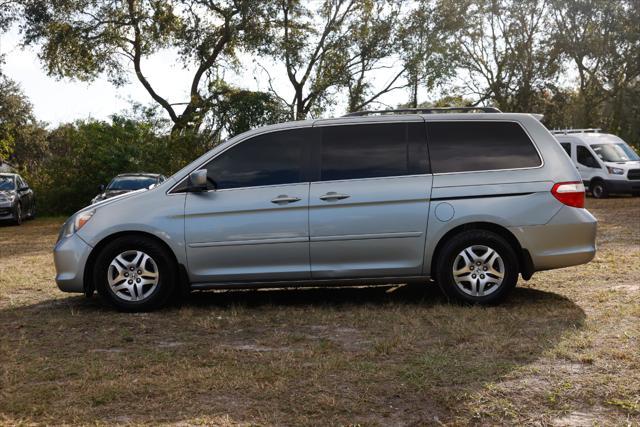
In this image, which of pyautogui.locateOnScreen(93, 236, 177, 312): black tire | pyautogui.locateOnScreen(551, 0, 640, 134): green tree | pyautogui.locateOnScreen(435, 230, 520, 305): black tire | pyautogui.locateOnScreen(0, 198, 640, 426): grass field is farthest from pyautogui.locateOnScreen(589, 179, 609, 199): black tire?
pyautogui.locateOnScreen(93, 236, 177, 312): black tire

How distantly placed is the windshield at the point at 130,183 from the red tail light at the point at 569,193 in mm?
14232

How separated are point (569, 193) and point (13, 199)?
62.9 feet

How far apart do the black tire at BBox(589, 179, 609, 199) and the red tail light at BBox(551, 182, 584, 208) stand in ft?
Result: 62.4

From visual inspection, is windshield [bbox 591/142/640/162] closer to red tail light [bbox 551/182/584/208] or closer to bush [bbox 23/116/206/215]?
bush [bbox 23/116/206/215]

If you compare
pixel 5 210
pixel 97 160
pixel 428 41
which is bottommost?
pixel 5 210

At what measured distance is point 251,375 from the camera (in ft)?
16.8

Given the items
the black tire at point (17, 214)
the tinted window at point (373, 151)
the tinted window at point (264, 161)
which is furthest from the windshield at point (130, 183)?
the tinted window at point (373, 151)

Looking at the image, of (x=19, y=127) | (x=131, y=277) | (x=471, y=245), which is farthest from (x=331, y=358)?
(x=19, y=127)

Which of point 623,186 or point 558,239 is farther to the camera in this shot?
point 623,186

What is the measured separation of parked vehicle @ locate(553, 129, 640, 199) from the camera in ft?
81.7

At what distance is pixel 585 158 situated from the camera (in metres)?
26.0

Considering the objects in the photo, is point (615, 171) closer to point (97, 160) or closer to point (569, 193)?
point (97, 160)

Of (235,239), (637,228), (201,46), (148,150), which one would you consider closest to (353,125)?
(235,239)

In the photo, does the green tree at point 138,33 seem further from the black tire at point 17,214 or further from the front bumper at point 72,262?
the front bumper at point 72,262
